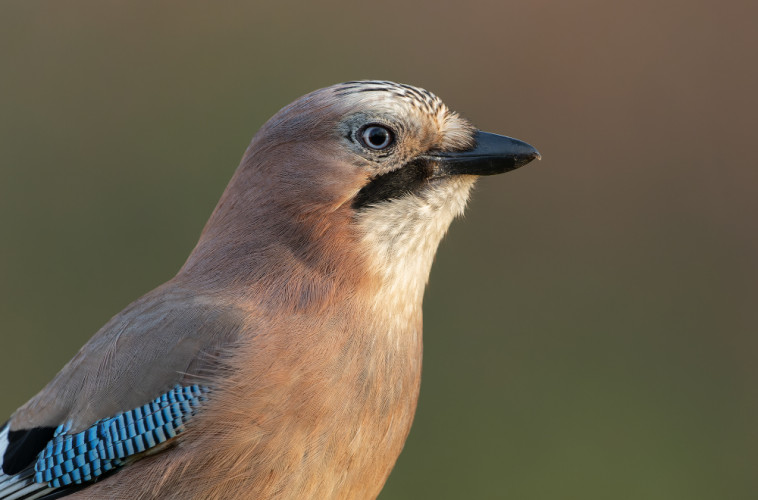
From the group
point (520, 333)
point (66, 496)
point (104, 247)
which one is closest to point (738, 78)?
point (520, 333)

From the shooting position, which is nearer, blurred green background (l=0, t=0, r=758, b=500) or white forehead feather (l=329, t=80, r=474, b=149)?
white forehead feather (l=329, t=80, r=474, b=149)

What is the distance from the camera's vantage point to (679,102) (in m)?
6.93

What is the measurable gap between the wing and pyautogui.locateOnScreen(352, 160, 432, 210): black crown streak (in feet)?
1.77

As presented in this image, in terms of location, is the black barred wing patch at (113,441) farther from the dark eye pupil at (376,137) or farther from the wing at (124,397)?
the dark eye pupil at (376,137)

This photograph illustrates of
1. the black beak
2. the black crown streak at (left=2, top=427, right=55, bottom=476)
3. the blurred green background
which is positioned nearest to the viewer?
the black crown streak at (left=2, top=427, right=55, bottom=476)

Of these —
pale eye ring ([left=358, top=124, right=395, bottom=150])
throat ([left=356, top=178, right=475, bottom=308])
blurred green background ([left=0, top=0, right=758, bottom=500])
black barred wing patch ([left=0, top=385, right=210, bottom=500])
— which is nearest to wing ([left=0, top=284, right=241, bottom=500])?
black barred wing patch ([left=0, top=385, right=210, bottom=500])

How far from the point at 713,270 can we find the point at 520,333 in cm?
130

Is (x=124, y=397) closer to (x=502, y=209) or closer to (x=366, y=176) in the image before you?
(x=366, y=176)

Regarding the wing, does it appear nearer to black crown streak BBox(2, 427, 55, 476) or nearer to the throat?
black crown streak BBox(2, 427, 55, 476)

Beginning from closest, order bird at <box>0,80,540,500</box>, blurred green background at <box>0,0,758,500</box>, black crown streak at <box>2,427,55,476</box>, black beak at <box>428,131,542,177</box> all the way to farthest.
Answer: bird at <box>0,80,540,500</box>
black crown streak at <box>2,427,55,476</box>
black beak at <box>428,131,542,177</box>
blurred green background at <box>0,0,758,500</box>

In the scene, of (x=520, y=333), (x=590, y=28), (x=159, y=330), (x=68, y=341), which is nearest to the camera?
(x=159, y=330)

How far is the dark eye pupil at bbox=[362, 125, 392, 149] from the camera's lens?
3.39 metres

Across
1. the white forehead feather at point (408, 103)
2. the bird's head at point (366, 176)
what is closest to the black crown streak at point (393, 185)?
the bird's head at point (366, 176)

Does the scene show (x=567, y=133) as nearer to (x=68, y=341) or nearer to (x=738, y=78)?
(x=738, y=78)
